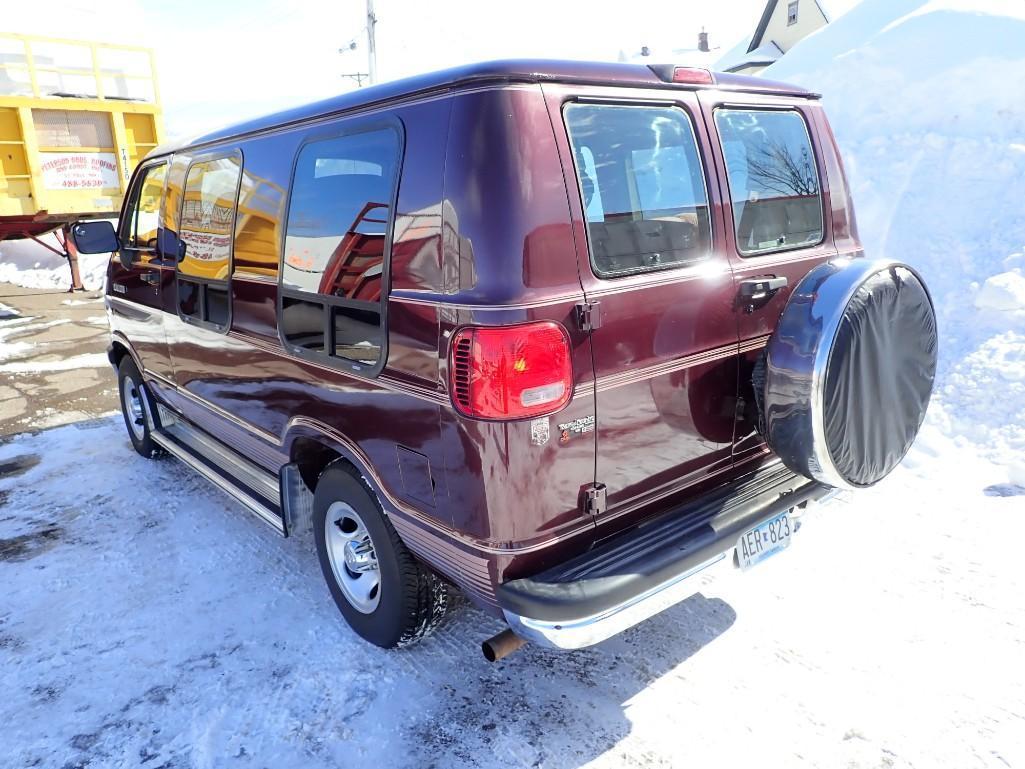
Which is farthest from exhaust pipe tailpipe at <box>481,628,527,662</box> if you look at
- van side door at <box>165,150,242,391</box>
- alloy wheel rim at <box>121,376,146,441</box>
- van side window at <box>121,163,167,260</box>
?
alloy wheel rim at <box>121,376,146,441</box>

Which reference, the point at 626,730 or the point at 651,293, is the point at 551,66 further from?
the point at 626,730

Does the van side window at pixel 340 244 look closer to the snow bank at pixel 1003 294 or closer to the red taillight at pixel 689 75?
the red taillight at pixel 689 75

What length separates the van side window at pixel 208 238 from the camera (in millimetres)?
3586

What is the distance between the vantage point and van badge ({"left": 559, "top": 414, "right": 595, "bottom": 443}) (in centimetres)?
232

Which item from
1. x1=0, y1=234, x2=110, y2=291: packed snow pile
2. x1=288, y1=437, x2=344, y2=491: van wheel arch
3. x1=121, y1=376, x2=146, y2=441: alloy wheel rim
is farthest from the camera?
x1=0, y1=234, x2=110, y2=291: packed snow pile

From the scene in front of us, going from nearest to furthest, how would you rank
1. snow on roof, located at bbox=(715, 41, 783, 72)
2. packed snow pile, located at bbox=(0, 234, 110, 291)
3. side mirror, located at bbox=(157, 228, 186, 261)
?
side mirror, located at bbox=(157, 228, 186, 261)
packed snow pile, located at bbox=(0, 234, 110, 291)
snow on roof, located at bbox=(715, 41, 783, 72)

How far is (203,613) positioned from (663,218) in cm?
277

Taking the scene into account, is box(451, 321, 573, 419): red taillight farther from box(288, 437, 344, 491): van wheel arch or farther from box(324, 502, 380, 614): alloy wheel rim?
box(288, 437, 344, 491): van wheel arch

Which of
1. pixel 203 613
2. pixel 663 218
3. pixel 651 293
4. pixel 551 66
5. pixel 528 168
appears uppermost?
pixel 551 66

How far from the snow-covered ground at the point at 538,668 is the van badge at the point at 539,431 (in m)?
0.81

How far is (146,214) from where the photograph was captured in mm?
4727

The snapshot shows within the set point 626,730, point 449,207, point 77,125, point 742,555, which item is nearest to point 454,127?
point 449,207

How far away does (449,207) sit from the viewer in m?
2.28

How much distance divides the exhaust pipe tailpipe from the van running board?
1.42 metres
